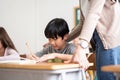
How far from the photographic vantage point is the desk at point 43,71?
3.32 feet

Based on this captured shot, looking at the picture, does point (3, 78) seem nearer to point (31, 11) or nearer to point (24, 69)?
point (24, 69)

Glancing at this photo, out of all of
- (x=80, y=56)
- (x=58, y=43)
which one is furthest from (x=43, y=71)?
(x=58, y=43)

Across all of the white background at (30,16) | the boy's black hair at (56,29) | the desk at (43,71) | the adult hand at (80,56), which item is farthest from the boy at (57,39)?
the white background at (30,16)

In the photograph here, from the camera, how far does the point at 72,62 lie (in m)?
1.06

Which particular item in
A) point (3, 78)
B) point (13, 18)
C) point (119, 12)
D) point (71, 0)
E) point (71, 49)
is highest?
point (71, 0)

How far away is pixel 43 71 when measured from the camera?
41.0 inches

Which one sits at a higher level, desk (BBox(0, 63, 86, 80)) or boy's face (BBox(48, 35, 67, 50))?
boy's face (BBox(48, 35, 67, 50))

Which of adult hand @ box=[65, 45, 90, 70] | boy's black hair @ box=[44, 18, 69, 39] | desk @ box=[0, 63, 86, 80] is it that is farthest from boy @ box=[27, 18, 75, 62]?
adult hand @ box=[65, 45, 90, 70]

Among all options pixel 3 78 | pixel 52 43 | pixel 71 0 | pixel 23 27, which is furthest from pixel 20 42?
pixel 3 78

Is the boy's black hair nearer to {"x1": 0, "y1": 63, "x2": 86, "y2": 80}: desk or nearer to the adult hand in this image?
{"x1": 0, "y1": 63, "x2": 86, "y2": 80}: desk

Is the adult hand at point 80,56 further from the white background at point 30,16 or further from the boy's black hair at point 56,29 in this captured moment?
the white background at point 30,16

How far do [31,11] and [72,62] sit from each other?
255cm

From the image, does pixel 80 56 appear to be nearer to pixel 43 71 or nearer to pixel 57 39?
pixel 43 71

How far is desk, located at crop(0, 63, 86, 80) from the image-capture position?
101cm
